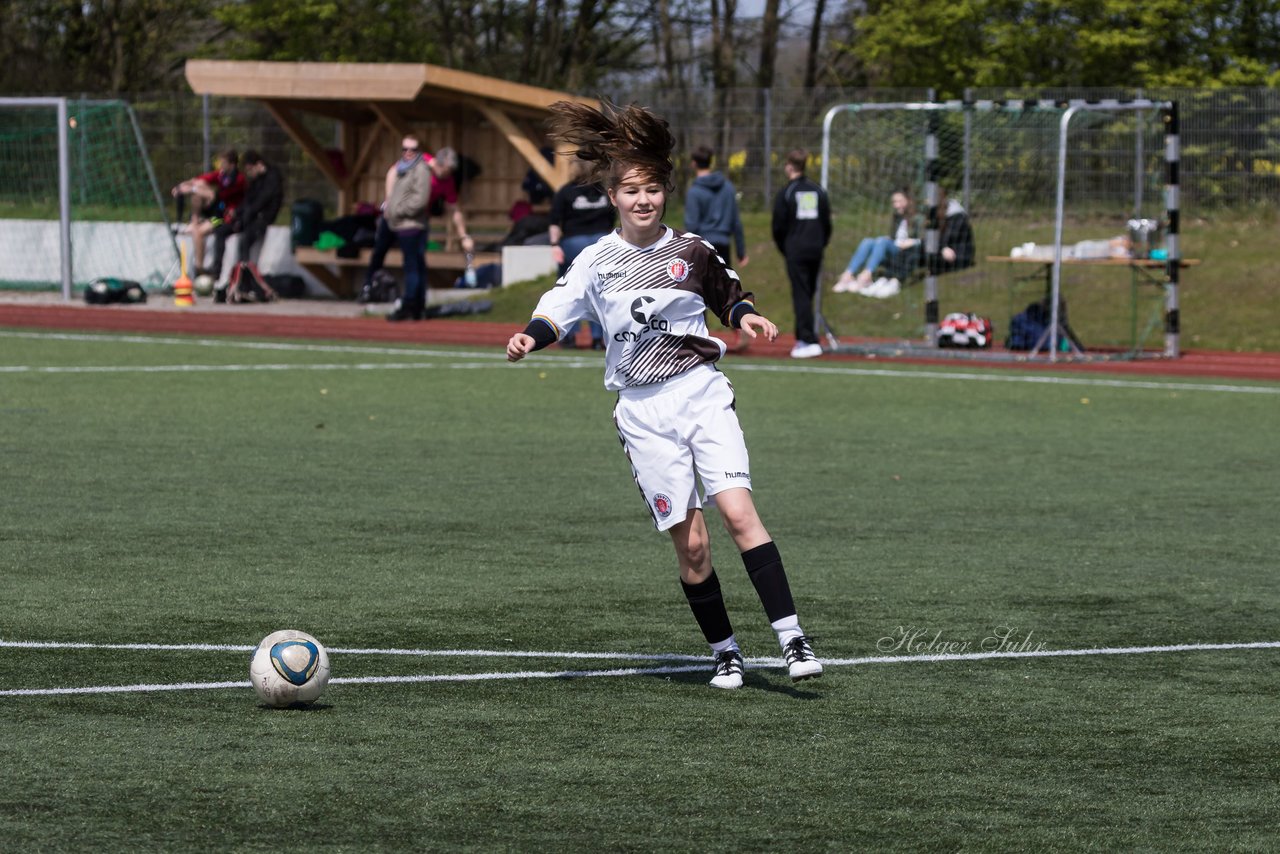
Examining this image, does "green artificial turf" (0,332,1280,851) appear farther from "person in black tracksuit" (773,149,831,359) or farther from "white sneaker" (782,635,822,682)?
"person in black tracksuit" (773,149,831,359)

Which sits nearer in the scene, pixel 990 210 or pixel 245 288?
pixel 990 210

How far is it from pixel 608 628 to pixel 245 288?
2016 centimetres

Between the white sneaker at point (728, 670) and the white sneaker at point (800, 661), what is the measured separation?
0.27m

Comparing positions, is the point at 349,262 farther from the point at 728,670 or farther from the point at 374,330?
the point at 728,670

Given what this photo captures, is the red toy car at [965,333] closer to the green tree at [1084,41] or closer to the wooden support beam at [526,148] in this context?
the wooden support beam at [526,148]

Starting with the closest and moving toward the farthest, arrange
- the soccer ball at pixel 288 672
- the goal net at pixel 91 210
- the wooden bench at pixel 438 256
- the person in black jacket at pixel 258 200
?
the soccer ball at pixel 288 672 → the person in black jacket at pixel 258 200 → the wooden bench at pixel 438 256 → the goal net at pixel 91 210

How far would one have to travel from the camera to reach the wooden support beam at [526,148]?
1032 inches

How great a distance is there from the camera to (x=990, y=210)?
929 inches

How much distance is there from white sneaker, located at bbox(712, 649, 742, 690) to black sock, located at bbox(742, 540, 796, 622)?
10.0 inches

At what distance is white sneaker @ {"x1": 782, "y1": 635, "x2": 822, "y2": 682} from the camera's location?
19.5 feet

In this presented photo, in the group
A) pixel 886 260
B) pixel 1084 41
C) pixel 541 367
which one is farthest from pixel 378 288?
pixel 1084 41

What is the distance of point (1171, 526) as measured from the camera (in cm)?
985

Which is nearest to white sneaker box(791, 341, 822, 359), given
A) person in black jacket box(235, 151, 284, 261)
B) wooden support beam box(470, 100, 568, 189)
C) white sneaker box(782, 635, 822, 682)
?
wooden support beam box(470, 100, 568, 189)

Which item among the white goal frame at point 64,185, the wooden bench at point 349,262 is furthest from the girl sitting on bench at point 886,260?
the white goal frame at point 64,185
